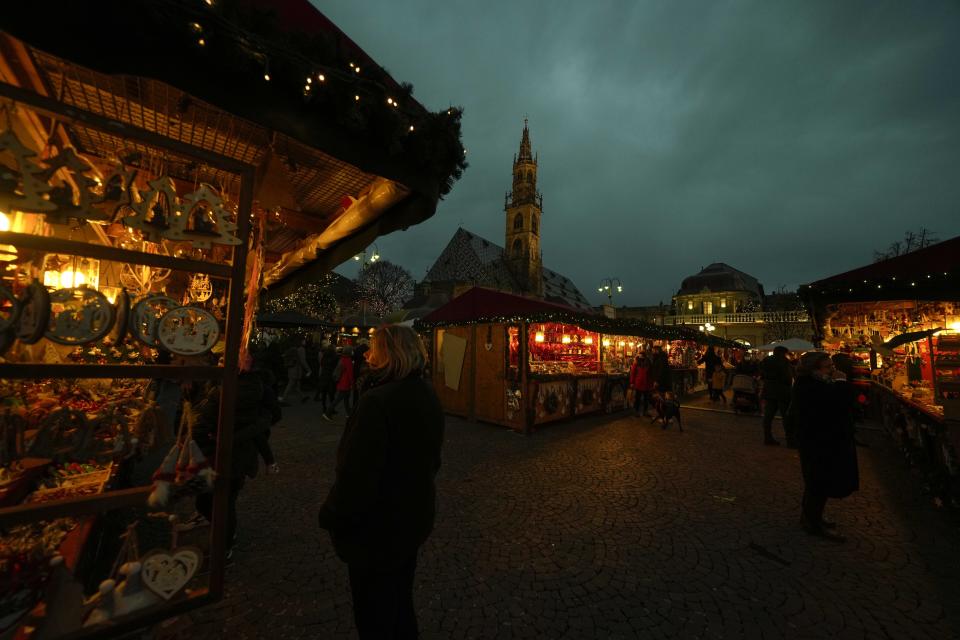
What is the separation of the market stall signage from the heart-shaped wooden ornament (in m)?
1.82

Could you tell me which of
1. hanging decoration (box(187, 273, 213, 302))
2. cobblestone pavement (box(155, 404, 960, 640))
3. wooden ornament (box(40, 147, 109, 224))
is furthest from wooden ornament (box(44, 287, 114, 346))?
hanging decoration (box(187, 273, 213, 302))

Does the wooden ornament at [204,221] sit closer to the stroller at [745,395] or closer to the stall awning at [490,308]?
the stall awning at [490,308]

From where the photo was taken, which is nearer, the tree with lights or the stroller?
the stroller

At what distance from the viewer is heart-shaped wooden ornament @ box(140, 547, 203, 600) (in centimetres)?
213

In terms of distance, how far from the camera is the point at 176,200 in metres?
2.15

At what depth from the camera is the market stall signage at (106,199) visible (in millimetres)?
1678

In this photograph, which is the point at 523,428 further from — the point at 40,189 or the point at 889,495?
the point at 40,189

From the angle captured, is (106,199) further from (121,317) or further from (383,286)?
(383,286)

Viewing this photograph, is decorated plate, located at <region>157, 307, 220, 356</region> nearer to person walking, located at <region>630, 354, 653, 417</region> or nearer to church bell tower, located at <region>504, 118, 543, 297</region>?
person walking, located at <region>630, 354, 653, 417</region>

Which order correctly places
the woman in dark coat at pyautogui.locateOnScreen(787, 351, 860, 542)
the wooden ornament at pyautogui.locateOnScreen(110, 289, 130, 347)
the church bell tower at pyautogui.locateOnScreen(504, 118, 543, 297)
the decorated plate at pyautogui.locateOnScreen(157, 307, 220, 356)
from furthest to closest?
the church bell tower at pyautogui.locateOnScreen(504, 118, 543, 297)
the woman in dark coat at pyautogui.locateOnScreen(787, 351, 860, 542)
the decorated plate at pyautogui.locateOnScreen(157, 307, 220, 356)
the wooden ornament at pyautogui.locateOnScreen(110, 289, 130, 347)

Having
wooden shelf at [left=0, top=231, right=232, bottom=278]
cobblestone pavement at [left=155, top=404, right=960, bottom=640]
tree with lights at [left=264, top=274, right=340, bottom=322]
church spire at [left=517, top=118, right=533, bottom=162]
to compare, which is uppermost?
church spire at [left=517, top=118, right=533, bottom=162]

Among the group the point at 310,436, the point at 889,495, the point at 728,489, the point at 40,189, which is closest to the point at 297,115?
the point at 40,189

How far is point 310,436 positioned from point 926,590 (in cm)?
827

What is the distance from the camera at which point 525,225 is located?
5716cm
